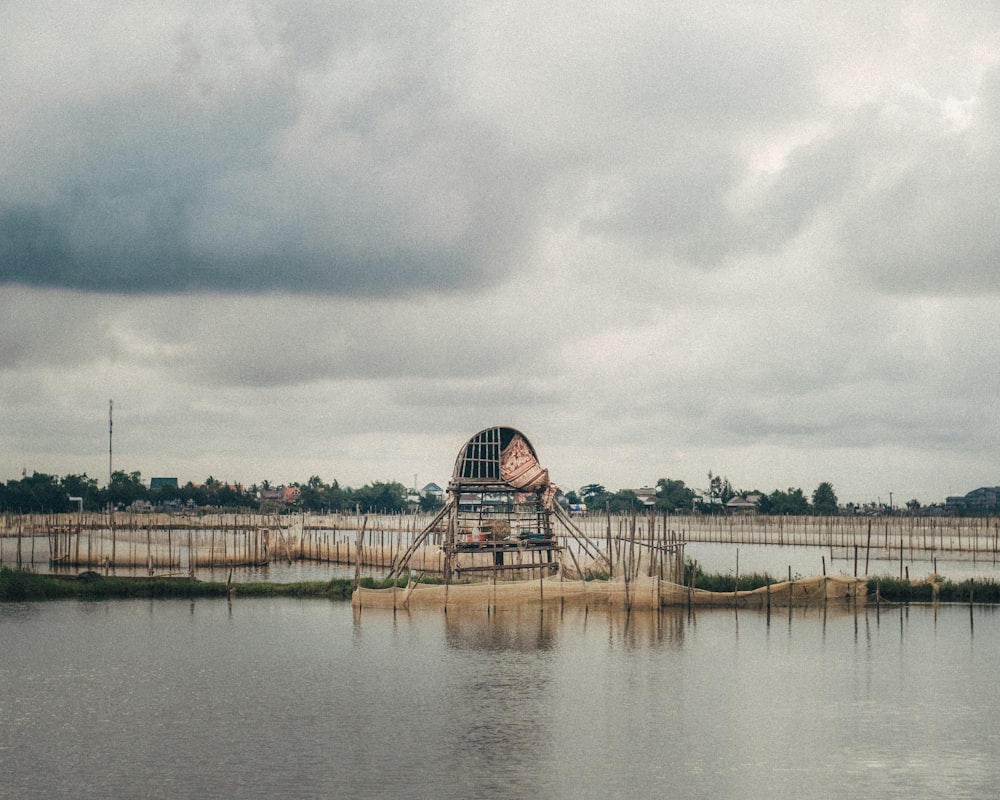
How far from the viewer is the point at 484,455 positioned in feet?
199

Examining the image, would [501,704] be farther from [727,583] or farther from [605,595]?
[727,583]

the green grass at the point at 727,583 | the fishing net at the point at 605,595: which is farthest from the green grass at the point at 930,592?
the green grass at the point at 727,583

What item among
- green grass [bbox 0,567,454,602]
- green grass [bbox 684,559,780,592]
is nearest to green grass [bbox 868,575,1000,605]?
green grass [bbox 684,559,780,592]

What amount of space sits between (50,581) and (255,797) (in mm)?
38736

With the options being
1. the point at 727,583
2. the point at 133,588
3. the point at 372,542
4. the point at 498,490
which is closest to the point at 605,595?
the point at 727,583

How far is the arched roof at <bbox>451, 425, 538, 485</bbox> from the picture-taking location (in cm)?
6019

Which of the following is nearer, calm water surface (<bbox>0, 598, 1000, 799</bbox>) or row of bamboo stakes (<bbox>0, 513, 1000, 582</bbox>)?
calm water surface (<bbox>0, 598, 1000, 799</bbox>)

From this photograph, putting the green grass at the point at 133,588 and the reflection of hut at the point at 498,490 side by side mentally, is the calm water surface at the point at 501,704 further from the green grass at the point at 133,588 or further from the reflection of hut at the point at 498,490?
the reflection of hut at the point at 498,490

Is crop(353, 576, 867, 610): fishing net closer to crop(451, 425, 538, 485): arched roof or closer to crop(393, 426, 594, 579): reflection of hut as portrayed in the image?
crop(393, 426, 594, 579): reflection of hut

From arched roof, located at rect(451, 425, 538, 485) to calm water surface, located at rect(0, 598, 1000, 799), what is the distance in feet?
27.2

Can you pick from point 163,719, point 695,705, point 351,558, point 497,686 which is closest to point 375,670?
point 497,686

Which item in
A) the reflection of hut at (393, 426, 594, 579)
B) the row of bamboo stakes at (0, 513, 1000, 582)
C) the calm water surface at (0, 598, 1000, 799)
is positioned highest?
the reflection of hut at (393, 426, 594, 579)

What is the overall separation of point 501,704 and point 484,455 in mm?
23869

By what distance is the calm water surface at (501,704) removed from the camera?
29.6 m
